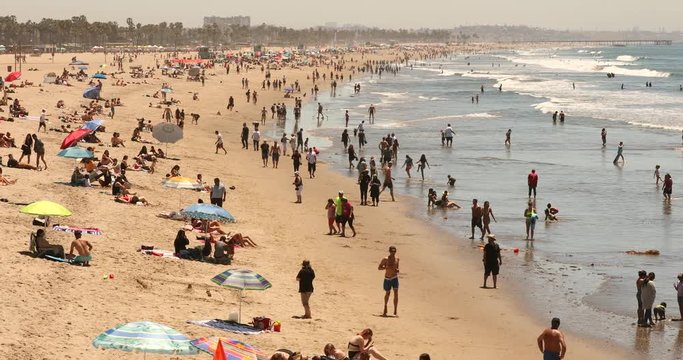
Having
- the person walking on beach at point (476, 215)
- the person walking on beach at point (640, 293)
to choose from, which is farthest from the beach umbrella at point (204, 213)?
the person walking on beach at point (640, 293)

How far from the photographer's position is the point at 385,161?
36469 millimetres

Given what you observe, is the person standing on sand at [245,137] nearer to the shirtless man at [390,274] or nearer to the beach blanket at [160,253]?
the beach blanket at [160,253]

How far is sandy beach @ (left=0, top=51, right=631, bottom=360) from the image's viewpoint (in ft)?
46.4

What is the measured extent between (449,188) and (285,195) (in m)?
5.67

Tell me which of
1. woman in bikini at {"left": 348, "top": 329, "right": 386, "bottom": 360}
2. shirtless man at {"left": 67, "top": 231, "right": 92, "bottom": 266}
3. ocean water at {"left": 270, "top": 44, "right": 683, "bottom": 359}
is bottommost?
ocean water at {"left": 270, "top": 44, "right": 683, "bottom": 359}

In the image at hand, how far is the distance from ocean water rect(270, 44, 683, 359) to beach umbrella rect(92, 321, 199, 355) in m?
7.93

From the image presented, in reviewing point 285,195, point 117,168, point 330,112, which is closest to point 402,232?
point 285,195

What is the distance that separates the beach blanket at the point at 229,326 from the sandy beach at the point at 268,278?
0.18 metres

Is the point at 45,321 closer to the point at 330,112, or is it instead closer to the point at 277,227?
the point at 277,227

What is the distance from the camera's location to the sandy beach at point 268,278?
14.2m

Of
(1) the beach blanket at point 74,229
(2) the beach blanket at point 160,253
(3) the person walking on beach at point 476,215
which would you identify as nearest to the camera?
(2) the beach blanket at point 160,253

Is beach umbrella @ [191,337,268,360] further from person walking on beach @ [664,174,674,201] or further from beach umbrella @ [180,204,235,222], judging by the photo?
person walking on beach @ [664,174,674,201]

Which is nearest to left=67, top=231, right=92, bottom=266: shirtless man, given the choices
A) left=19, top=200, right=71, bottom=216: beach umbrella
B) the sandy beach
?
the sandy beach

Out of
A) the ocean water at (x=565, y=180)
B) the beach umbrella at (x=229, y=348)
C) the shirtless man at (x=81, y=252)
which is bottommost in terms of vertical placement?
the ocean water at (x=565, y=180)
